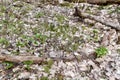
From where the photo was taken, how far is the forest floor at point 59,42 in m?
7.63

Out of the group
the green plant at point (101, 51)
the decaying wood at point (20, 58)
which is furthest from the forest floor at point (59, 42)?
the decaying wood at point (20, 58)

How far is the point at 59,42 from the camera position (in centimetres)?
919

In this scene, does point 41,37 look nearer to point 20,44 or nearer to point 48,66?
point 20,44

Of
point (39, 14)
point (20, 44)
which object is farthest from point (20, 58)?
point (39, 14)

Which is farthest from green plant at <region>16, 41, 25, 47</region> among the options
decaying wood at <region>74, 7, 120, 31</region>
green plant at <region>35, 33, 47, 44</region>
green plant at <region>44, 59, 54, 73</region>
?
decaying wood at <region>74, 7, 120, 31</region>

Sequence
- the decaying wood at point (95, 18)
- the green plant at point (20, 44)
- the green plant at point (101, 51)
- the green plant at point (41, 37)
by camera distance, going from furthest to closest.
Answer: the decaying wood at point (95, 18)
the green plant at point (41, 37)
the green plant at point (20, 44)
the green plant at point (101, 51)

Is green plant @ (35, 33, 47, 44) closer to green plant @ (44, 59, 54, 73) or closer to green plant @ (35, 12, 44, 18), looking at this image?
green plant @ (44, 59, 54, 73)

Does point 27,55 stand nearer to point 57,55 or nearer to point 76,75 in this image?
point 57,55

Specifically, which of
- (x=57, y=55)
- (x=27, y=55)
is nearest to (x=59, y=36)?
(x=57, y=55)

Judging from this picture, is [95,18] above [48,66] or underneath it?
above

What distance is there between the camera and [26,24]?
10359 mm

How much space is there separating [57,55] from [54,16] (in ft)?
10.5

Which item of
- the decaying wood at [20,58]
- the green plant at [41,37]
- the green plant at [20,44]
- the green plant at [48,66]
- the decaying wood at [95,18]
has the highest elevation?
the decaying wood at [95,18]

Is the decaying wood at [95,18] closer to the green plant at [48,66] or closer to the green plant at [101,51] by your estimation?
the green plant at [101,51]
